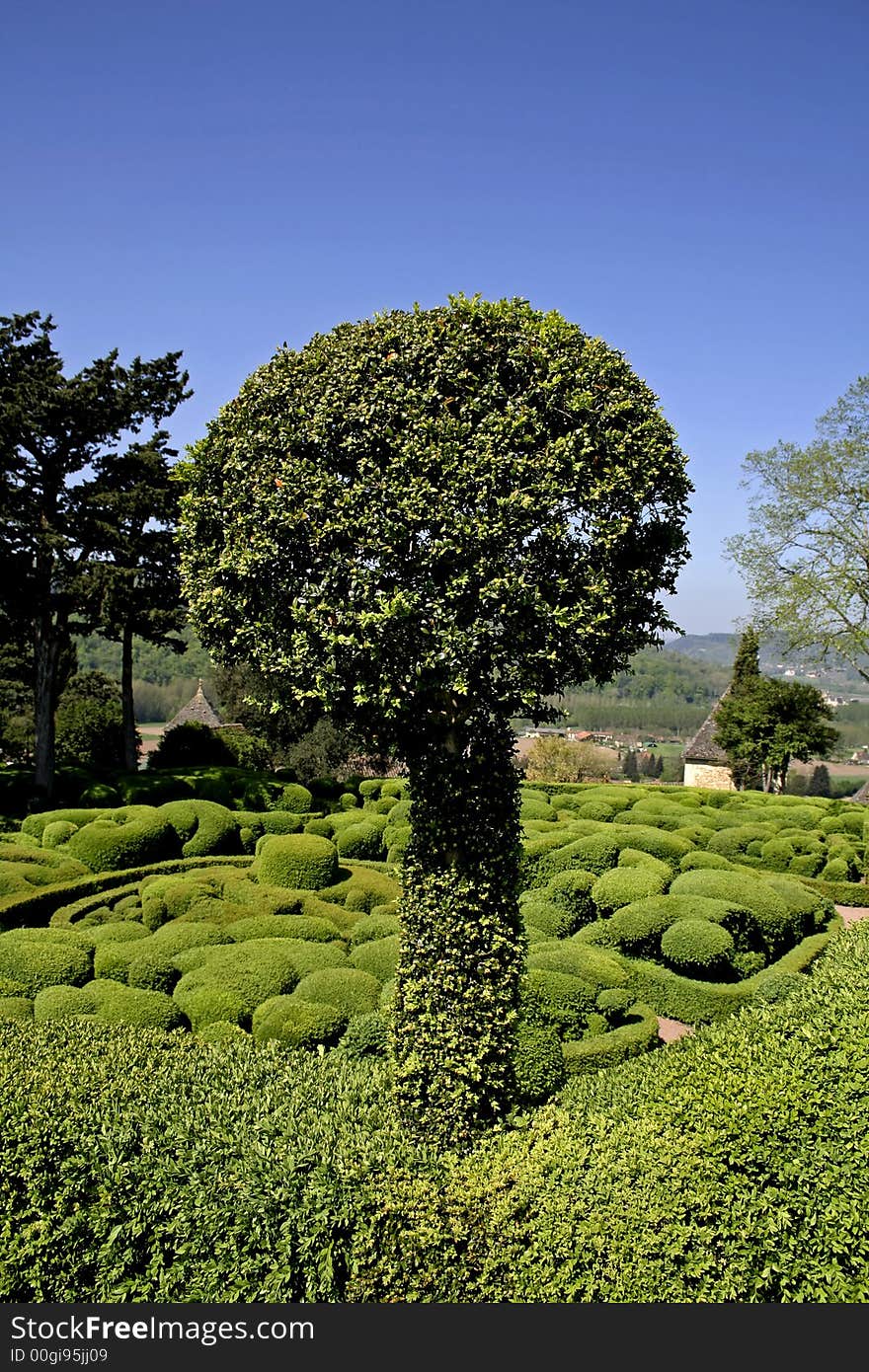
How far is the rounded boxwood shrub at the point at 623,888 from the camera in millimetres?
12820

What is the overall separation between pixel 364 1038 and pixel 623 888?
5862mm

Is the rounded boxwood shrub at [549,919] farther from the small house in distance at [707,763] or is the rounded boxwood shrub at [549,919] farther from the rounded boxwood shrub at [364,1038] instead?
the small house in distance at [707,763]

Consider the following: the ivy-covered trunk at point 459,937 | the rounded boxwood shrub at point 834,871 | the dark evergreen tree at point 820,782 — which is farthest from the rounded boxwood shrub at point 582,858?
the dark evergreen tree at point 820,782

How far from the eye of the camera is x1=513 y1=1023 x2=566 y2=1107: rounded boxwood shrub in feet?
25.1

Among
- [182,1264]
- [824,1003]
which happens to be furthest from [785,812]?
[182,1264]

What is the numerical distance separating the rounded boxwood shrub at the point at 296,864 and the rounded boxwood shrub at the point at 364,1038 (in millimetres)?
5315

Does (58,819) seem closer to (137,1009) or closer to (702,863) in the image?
(137,1009)

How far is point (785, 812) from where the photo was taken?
70.9 feet

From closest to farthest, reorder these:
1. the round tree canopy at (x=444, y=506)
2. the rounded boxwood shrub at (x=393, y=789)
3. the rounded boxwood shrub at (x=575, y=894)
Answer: the round tree canopy at (x=444, y=506) → the rounded boxwood shrub at (x=575, y=894) → the rounded boxwood shrub at (x=393, y=789)

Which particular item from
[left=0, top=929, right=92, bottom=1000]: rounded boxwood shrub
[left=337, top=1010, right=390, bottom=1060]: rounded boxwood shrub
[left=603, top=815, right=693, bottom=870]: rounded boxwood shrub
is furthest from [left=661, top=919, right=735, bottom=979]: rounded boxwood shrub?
[left=0, top=929, right=92, bottom=1000]: rounded boxwood shrub

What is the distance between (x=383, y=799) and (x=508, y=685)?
1512 centimetres

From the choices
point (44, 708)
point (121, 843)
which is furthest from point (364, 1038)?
point (44, 708)

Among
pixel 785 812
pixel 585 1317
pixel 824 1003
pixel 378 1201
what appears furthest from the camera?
pixel 785 812

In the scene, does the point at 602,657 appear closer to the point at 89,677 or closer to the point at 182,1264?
the point at 182,1264
